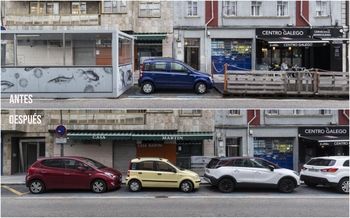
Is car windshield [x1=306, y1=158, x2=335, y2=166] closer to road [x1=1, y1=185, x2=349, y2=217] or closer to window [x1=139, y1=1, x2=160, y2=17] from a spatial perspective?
road [x1=1, y1=185, x2=349, y2=217]

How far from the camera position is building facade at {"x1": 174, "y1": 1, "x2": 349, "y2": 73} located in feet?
89.8

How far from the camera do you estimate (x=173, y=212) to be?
40.7ft

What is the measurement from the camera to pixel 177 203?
1355 centimetres

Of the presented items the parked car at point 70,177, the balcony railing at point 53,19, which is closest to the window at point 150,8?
the balcony railing at point 53,19

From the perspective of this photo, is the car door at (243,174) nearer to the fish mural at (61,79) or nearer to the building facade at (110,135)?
the building facade at (110,135)

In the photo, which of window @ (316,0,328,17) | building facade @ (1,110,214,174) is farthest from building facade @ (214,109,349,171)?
window @ (316,0,328,17)

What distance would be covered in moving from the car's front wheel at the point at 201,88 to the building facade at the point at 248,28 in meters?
9.00

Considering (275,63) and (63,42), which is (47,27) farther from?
(275,63)

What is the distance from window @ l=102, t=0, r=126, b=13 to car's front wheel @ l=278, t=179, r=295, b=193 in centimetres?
1639

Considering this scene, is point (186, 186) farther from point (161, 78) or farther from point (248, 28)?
point (248, 28)

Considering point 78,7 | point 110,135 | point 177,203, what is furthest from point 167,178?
point 78,7

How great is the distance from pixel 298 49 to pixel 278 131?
7.63 m

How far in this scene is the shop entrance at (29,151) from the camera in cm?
2442

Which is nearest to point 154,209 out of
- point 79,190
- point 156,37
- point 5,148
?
point 79,190
